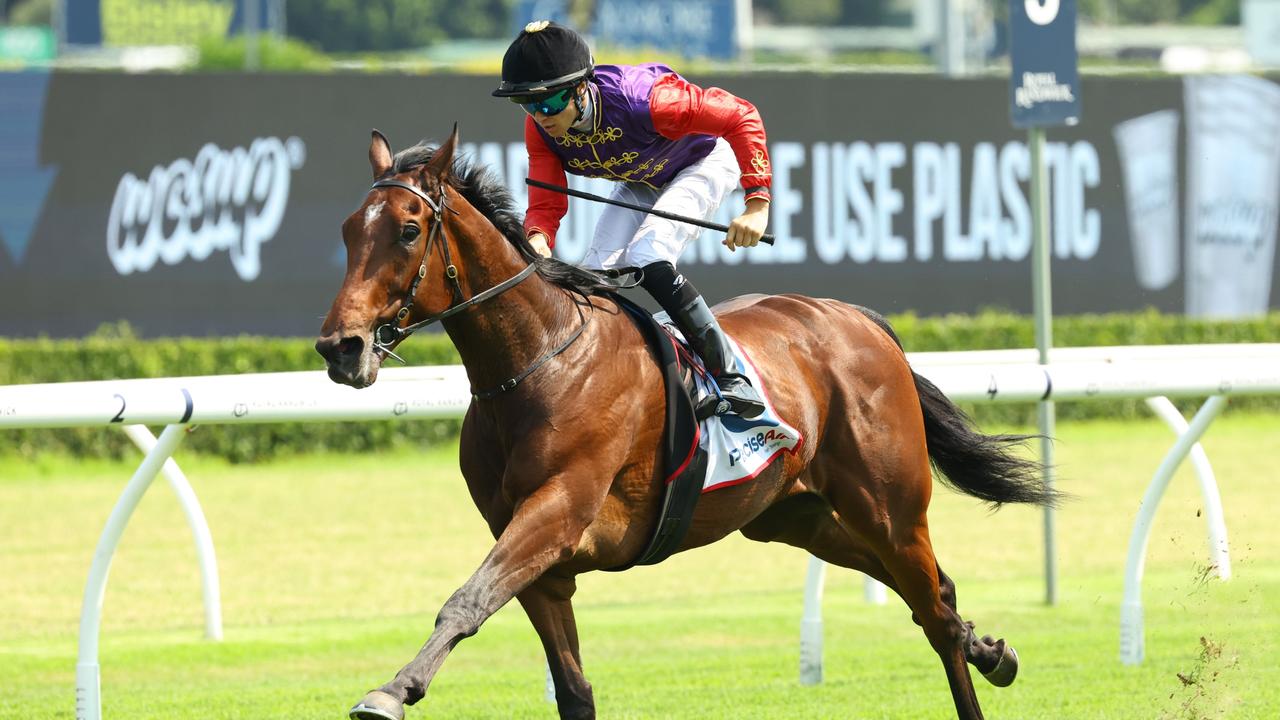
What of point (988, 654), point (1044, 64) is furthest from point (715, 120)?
point (1044, 64)

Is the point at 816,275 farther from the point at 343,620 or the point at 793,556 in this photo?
the point at 343,620

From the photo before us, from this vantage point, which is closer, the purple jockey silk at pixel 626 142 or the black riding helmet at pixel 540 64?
the black riding helmet at pixel 540 64

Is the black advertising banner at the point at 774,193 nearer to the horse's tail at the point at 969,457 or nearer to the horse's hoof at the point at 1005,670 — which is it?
the horse's tail at the point at 969,457

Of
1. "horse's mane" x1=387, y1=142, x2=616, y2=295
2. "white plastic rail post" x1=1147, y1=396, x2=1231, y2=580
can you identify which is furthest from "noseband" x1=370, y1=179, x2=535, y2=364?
"white plastic rail post" x1=1147, y1=396, x2=1231, y2=580

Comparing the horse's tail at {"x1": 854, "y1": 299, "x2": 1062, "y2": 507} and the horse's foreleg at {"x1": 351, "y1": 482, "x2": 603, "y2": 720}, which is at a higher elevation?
the horse's foreleg at {"x1": 351, "y1": 482, "x2": 603, "y2": 720}

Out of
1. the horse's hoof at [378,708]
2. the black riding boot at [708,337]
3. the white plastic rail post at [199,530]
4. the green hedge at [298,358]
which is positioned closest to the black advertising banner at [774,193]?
the green hedge at [298,358]

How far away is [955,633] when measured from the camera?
484 cm

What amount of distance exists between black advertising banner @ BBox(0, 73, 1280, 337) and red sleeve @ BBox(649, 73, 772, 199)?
7706 millimetres

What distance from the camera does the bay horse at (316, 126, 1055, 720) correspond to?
3.72 metres

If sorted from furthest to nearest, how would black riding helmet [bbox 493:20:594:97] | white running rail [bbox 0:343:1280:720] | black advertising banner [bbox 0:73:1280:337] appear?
black advertising banner [bbox 0:73:1280:337], white running rail [bbox 0:343:1280:720], black riding helmet [bbox 493:20:594:97]

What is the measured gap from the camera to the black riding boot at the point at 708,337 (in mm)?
4305

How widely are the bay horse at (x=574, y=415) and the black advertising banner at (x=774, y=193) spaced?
7.53 meters

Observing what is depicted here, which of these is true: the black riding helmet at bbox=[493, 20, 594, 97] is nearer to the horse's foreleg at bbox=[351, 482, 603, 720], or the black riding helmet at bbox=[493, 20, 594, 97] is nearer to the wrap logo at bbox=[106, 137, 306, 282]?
the horse's foreleg at bbox=[351, 482, 603, 720]

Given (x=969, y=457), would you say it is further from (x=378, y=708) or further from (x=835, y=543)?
(x=378, y=708)
